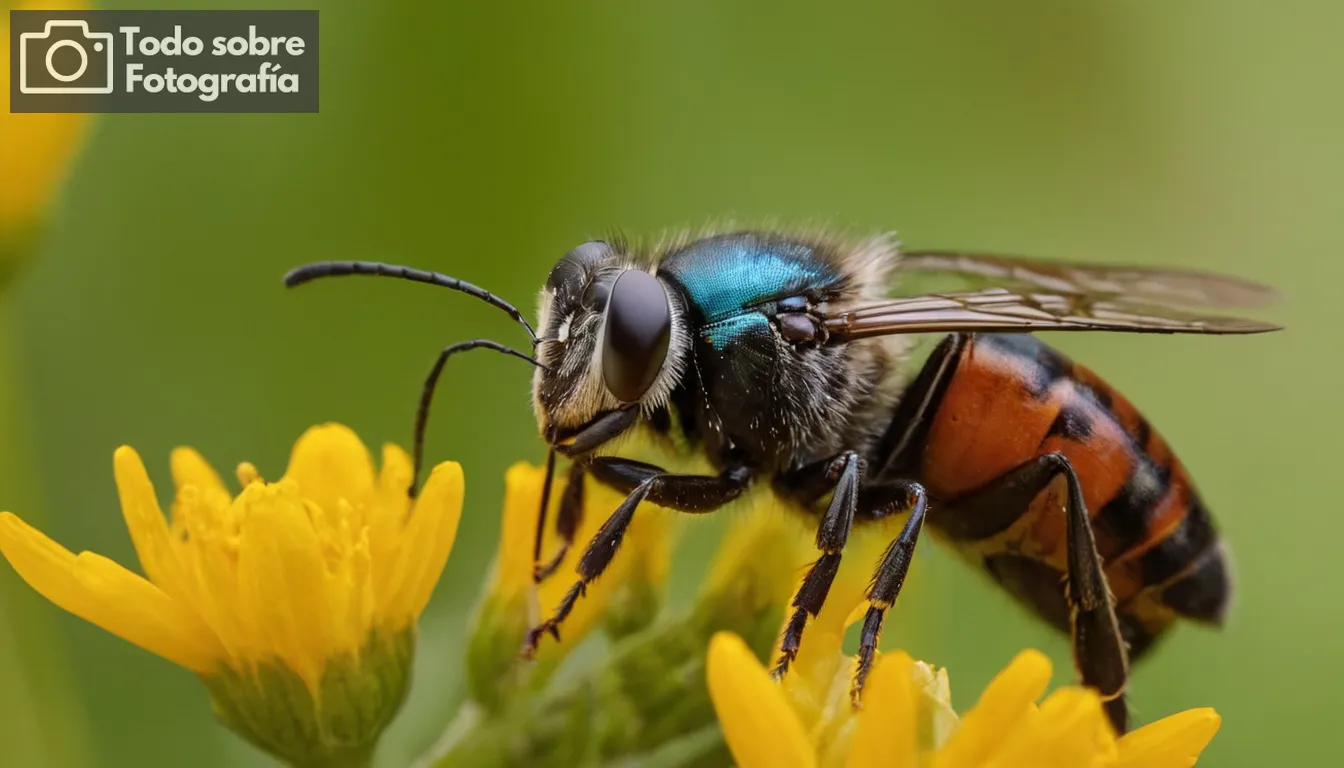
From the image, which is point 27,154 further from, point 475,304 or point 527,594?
point 527,594

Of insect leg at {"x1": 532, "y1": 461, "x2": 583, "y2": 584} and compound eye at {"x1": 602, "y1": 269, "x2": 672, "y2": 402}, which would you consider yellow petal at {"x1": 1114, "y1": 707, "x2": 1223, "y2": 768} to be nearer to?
compound eye at {"x1": 602, "y1": 269, "x2": 672, "y2": 402}

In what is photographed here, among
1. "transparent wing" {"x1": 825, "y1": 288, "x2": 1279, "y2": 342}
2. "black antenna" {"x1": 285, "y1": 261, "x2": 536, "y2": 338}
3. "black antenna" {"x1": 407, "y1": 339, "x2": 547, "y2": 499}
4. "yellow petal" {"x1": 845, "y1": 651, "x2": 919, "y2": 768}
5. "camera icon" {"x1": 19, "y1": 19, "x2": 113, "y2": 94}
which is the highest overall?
"camera icon" {"x1": 19, "y1": 19, "x2": 113, "y2": 94}

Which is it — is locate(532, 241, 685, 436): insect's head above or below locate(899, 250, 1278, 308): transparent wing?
below

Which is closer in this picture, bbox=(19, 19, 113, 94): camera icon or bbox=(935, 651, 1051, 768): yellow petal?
bbox=(935, 651, 1051, 768): yellow petal

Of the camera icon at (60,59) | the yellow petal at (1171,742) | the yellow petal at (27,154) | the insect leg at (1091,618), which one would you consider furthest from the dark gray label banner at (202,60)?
the yellow petal at (1171,742)

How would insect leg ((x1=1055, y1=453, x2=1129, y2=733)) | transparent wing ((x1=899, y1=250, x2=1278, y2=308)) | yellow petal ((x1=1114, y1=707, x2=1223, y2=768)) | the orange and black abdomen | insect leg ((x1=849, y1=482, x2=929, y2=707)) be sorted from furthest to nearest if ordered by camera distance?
transparent wing ((x1=899, y1=250, x2=1278, y2=308)) → the orange and black abdomen → insect leg ((x1=1055, y1=453, x2=1129, y2=733)) → insect leg ((x1=849, y1=482, x2=929, y2=707)) → yellow petal ((x1=1114, y1=707, x2=1223, y2=768))

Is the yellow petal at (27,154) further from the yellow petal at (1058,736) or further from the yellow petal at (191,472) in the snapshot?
the yellow petal at (1058,736)

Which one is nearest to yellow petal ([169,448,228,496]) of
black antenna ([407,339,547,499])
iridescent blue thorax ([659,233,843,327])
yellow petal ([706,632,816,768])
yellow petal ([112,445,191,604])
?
yellow petal ([112,445,191,604])

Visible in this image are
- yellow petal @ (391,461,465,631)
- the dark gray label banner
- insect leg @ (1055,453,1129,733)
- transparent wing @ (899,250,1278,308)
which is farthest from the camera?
the dark gray label banner
